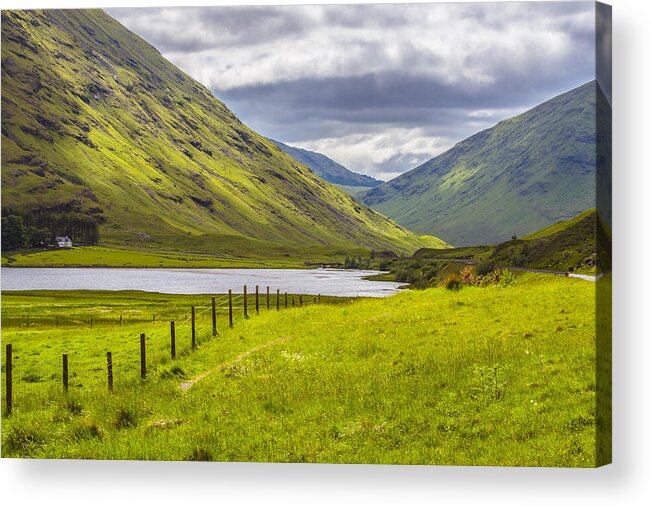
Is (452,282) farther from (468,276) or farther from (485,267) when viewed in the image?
(485,267)

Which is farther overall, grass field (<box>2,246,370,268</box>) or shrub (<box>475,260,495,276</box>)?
grass field (<box>2,246,370,268</box>)

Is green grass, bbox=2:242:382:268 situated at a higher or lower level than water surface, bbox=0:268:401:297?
higher

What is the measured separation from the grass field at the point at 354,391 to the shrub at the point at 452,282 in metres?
0.39

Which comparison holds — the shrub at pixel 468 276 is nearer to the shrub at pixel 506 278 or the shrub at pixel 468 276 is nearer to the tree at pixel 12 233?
the shrub at pixel 506 278

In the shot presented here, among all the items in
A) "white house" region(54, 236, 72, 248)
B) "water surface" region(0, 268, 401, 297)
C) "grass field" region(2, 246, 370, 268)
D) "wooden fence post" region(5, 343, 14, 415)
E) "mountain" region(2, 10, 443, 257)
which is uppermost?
"mountain" region(2, 10, 443, 257)

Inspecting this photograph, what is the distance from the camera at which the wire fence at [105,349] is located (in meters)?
15.6

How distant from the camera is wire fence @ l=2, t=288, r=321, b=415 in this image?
15586 millimetres

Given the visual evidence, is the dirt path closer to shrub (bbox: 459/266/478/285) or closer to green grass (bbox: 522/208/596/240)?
shrub (bbox: 459/266/478/285)

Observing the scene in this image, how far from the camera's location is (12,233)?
58.0ft

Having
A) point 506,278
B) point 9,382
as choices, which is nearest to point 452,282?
point 506,278

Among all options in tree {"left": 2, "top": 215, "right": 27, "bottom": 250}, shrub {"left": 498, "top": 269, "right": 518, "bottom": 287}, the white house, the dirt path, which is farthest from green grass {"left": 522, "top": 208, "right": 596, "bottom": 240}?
tree {"left": 2, "top": 215, "right": 27, "bottom": 250}

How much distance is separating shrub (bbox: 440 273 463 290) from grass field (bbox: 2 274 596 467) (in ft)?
1.28

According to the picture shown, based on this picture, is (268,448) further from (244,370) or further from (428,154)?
(428,154)

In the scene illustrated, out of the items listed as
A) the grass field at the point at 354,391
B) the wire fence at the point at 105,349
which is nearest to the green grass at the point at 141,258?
the grass field at the point at 354,391
